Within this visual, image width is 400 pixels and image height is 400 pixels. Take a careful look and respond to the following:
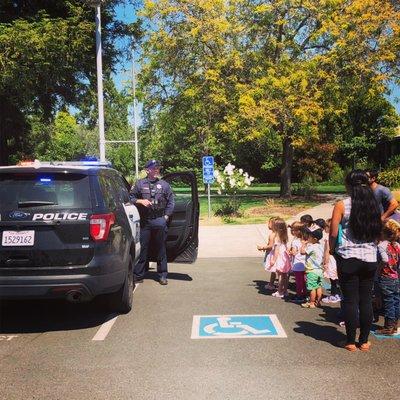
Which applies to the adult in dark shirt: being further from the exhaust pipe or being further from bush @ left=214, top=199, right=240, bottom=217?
bush @ left=214, top=199, right=240, bottom=217

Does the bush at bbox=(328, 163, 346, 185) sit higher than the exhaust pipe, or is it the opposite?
the exhaust pipe

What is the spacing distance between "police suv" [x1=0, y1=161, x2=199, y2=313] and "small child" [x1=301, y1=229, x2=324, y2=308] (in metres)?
2.31

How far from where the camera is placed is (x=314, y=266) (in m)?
6.87

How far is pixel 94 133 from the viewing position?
241 ft

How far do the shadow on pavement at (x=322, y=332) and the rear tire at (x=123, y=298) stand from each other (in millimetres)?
1986

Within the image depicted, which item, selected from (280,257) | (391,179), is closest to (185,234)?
(280,257)

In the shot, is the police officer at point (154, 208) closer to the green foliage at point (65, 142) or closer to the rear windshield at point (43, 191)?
the rear windshield at point (43, 191)

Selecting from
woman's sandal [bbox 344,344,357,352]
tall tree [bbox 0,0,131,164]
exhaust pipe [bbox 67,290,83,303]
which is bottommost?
woman's sandal [bbox 344,344,357,352]

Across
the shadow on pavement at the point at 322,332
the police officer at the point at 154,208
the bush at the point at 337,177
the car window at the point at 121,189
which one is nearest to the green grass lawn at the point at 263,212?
the police officer at the point at 154,208

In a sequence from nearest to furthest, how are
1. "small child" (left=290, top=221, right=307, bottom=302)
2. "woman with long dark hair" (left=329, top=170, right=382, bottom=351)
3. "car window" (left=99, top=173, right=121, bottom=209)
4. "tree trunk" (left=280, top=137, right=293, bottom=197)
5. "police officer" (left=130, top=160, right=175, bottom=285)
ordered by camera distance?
1. "woman with long dark hair" (left=329, top=170, right=382, bottom=351)
2. "car window" (left=99, top=173, right=121, bottom=209)
3. "small child" (left=290, top=221, right=307, bottom=302)
4. "police officer" (left=130, top=160, right=175, bottom=285)
5. "tree trunk" (left=280, top=137, right=293, bottom=197)

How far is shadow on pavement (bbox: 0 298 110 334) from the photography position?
20.4ft

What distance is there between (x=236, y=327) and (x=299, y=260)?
161 centimetres

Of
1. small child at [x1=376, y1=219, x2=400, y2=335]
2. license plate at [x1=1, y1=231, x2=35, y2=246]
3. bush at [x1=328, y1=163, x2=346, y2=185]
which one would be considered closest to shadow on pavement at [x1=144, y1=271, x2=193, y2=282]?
license plate at [x1=1, y1=231, x2=35, y2=246]

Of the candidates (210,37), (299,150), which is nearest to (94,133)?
(299,150)
